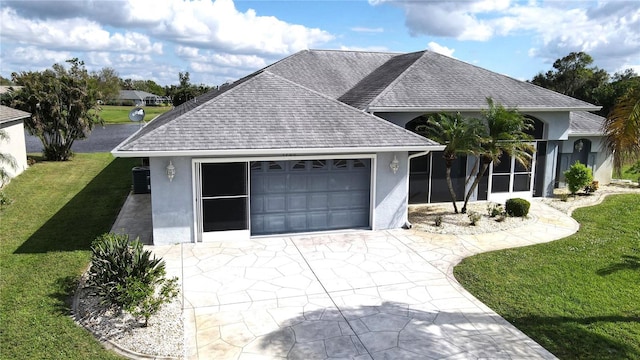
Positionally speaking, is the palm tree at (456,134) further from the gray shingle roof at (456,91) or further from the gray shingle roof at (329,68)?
the gray shingle roof at (329,68)

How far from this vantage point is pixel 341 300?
9742 millimetres

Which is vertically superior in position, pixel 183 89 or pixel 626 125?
pixel 183 89

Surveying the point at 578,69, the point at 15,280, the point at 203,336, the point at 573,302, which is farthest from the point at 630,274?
the point at 578,69

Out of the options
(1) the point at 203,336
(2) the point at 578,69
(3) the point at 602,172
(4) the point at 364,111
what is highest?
(2) the point at 578,69

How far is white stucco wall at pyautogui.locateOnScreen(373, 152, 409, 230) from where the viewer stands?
14195 millimetres

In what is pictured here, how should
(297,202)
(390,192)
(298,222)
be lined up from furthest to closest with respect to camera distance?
(390,192)
(298,222)
(297,202)

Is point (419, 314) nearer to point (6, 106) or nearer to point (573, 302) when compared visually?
point (573, 302)

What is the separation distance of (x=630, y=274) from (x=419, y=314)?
19.9ft

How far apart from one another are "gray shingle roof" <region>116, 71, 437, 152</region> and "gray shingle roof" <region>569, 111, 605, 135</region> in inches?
386

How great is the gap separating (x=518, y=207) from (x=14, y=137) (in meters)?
22.9

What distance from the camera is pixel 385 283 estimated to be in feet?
34.9

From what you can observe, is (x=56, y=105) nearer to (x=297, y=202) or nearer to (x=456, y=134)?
(x=297, y=202)

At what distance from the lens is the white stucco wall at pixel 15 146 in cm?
2151

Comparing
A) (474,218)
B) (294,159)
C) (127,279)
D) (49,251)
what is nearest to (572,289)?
(474,218)
